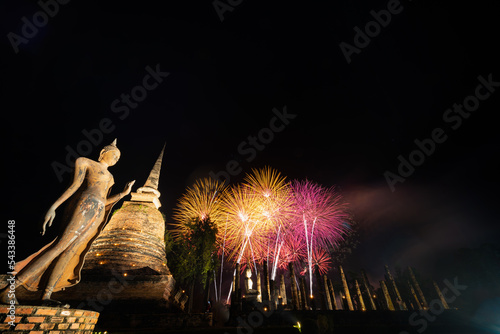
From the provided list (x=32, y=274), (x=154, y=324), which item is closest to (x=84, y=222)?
(x=32, y=274)

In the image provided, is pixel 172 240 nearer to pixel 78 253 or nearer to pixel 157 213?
pixel 157 213

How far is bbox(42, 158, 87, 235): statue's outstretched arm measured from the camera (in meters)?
4.36

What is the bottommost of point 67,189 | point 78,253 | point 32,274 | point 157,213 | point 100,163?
point 32,274

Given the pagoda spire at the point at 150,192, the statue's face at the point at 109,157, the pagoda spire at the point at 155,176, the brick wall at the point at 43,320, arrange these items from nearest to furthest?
the brick wall at the point at 43,320
the statue's face at the point at 109,157
the pagoda spire at the point at 150,192
the pagoda spire at the point at 155,176

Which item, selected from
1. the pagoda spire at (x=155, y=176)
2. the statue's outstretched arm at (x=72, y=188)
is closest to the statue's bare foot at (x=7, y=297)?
the statue's outstretched arm at (x=72, y=188)

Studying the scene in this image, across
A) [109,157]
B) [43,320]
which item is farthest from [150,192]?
[43,320]

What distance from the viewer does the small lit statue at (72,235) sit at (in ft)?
12.5

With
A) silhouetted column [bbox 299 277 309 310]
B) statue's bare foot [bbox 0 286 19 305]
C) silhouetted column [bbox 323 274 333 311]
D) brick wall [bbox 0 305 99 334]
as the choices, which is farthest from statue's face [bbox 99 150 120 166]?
silhouetted column [bbox 323 274 333 311]

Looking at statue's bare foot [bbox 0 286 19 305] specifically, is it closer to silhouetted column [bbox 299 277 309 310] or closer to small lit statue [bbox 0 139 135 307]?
small lit statue [bbox 0 139 135 307]

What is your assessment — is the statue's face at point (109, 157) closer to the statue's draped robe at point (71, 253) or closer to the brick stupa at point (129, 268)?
the statue's draped robe at point (71, 253)

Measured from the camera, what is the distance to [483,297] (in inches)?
858

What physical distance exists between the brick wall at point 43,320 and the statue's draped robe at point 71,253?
0.55 metres

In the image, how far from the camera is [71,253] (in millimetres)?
4211

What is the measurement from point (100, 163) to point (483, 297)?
111 feet
